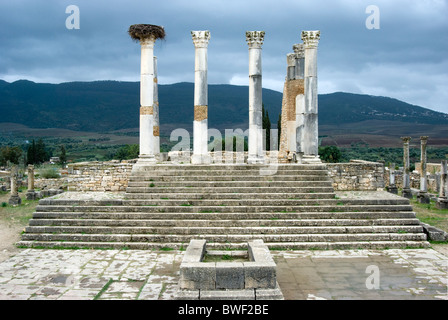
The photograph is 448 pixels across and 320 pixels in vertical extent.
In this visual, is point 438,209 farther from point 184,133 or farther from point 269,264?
point 269,264

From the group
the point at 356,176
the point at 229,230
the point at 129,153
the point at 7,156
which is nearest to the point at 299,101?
the point at 356,176

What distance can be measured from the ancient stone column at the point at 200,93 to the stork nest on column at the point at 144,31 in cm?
130

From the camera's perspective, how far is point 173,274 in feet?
29.3

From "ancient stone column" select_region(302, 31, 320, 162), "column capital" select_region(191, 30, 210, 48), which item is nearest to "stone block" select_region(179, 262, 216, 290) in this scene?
"ancient stone column" select_region(302, 31, 320, 162)

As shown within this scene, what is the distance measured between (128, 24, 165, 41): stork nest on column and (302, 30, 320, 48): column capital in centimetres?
541

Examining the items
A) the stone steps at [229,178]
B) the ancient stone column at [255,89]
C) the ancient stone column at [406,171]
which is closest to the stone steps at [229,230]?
the stone steps at [229,178]

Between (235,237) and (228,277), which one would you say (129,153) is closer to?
(235,237)

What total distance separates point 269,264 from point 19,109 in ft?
438

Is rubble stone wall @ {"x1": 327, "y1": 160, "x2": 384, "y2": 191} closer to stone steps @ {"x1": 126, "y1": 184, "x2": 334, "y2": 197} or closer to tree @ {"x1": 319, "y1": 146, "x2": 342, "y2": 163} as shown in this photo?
stone steps @ {"x1": 126, "y1": 184, "x2": 334, "y2": 197}

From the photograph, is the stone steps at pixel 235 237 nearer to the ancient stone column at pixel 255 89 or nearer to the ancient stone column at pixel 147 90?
the ancient stone column at pixel 147 90

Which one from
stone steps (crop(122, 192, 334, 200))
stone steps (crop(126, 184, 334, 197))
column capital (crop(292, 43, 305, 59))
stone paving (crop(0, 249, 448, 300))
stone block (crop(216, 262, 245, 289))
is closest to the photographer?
stone block (crop(216, 262, 245, 289))

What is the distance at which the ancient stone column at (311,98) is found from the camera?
15.6 metres

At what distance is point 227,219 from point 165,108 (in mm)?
115808

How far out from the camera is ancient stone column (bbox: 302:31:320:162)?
15555 millimetres
